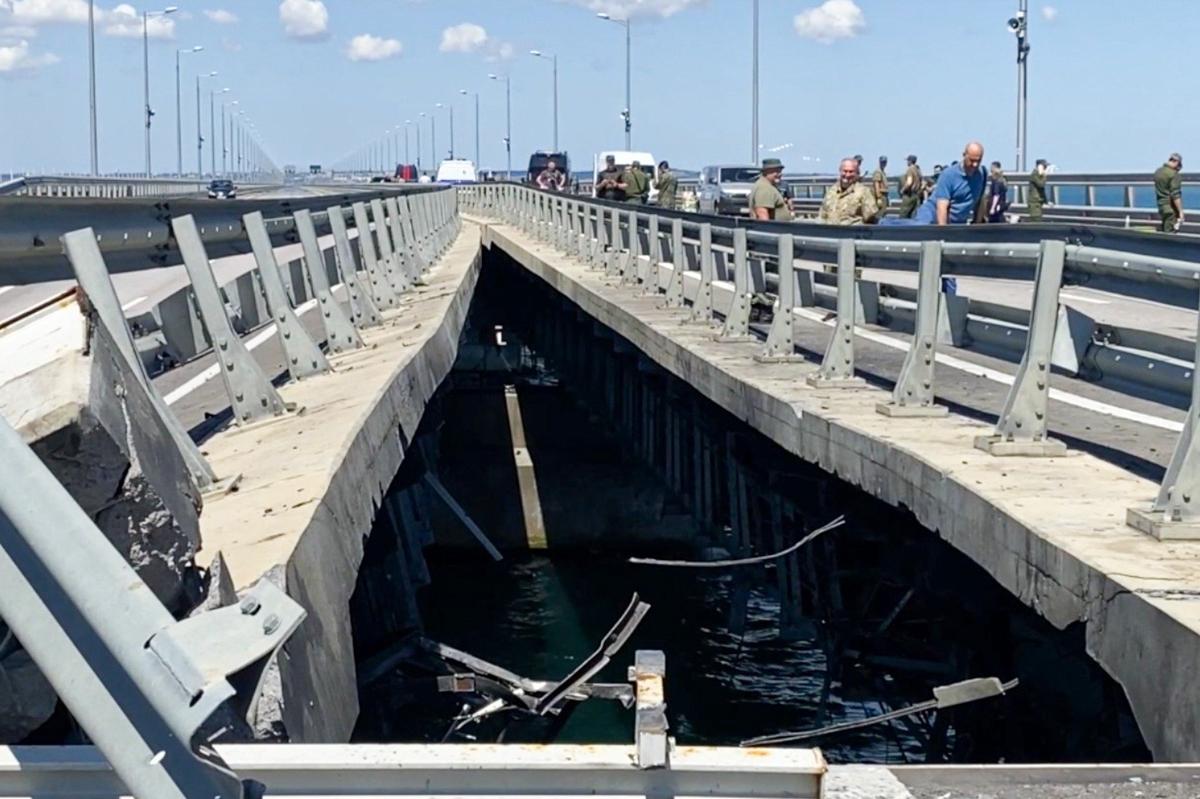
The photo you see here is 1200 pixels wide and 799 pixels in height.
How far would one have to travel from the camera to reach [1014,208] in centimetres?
4394

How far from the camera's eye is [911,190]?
32.6 metres

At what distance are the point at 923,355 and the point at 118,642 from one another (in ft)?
25.1

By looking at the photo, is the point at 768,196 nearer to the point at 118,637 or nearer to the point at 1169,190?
the point at 1169,190

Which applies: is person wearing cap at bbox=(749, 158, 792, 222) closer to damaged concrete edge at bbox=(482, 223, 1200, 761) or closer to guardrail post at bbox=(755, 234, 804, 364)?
guardrail post at bbox=(755, 234, 804, 364)

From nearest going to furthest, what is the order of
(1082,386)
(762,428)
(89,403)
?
(89,403)
(762,428)
(1082,386)

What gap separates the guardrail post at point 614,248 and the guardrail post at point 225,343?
1463cm

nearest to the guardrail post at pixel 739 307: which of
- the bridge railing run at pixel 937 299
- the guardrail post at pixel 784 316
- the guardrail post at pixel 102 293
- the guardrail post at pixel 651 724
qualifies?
the bridge railing run at pixel 937 299

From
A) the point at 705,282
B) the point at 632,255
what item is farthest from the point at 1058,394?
the point at 632,255

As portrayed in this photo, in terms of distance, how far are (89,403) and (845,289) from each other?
318 inches

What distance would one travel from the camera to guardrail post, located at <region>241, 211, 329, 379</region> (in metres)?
10.6

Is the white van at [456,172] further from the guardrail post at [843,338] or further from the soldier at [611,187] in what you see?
the guardrail post at [843,338]

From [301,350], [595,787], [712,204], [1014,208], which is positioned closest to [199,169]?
[712,204]

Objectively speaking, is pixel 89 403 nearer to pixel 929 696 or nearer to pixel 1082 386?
pixel 929 696

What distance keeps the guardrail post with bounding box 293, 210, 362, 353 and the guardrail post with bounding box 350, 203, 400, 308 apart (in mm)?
4040
